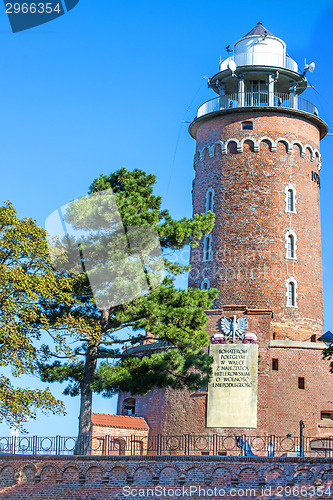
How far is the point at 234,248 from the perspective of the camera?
125 ft

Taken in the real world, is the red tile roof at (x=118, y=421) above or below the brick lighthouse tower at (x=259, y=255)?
below

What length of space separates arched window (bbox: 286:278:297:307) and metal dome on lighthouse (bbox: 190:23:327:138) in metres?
8.76

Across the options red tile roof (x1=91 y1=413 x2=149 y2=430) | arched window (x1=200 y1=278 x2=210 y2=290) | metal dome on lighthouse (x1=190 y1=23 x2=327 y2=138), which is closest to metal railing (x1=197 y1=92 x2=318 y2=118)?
metal dome on lighthouse (x1=190 y1=23 x2=327 y2=138)

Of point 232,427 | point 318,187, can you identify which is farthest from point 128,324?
point 318,187

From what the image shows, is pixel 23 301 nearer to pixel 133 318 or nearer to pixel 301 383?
pixel 133 318

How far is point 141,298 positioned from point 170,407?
11308mm

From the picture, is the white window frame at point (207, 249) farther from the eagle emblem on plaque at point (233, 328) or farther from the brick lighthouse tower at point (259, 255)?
the eagle emblem on plaque at point (233, 328)

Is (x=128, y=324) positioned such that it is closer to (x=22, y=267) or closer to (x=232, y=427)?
(x=22, y=267)

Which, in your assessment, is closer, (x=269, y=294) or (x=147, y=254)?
(x=147, y=254)

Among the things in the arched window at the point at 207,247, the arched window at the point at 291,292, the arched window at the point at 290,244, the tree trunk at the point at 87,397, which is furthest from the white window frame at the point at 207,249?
the tree trunk at the point at 87,397

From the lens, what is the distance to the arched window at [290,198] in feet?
126

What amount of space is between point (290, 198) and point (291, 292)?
4754 mm

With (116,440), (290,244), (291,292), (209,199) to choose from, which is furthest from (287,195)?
(116,440)

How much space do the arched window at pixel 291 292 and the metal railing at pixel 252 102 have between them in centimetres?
897
